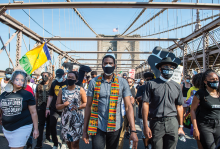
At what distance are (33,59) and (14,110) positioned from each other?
10.7ft

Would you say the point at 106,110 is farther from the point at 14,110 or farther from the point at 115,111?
the point at 14,110

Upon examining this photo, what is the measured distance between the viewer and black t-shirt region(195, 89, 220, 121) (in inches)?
96.7

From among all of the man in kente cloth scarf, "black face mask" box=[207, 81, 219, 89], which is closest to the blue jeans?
"black face mask" box=[207, 81, 219, 89]

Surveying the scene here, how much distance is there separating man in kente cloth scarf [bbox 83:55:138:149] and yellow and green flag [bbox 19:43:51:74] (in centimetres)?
357

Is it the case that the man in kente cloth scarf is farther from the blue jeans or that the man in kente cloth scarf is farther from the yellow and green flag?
the yellow and green flag

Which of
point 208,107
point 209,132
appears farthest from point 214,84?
point 209,132

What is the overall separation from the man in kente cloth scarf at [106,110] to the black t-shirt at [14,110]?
0.95 m

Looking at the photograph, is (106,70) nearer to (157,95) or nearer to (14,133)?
(157,95)

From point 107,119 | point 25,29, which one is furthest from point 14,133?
point 25,29

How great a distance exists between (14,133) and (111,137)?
132 cm

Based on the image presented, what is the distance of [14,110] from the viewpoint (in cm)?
234

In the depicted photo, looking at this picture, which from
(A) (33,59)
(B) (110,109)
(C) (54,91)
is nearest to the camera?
(B) (110,109)

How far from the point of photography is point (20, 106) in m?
2.37

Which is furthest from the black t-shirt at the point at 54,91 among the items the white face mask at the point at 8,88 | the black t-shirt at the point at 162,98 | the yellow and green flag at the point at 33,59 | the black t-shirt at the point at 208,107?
the black t-shirt at the point at 208,107
